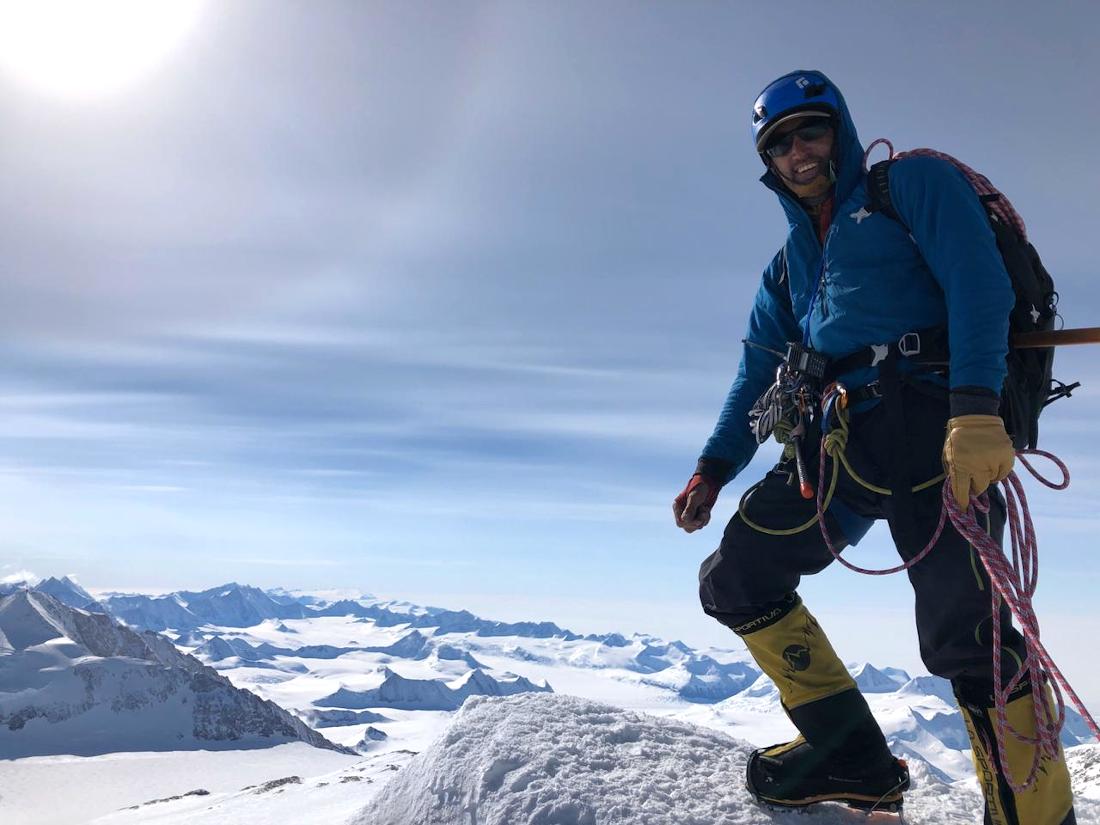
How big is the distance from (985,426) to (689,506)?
196cm

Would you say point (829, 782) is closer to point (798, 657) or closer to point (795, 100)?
point (798, 657)

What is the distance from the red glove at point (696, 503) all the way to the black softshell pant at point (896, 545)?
290 mm

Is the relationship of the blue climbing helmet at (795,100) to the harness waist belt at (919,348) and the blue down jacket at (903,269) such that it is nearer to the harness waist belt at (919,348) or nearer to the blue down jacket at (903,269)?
the blue down jacket at (903,269)

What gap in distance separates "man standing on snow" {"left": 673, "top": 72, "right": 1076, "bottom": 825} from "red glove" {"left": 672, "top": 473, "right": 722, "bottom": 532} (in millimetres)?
11

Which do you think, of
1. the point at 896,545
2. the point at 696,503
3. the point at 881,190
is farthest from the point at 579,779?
the point at 881,190

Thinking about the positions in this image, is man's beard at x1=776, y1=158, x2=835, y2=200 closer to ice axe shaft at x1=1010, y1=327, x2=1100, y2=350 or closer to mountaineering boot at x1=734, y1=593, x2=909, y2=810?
ice axe shaft at x1=1010, y1=327, x2=1100, y2=350

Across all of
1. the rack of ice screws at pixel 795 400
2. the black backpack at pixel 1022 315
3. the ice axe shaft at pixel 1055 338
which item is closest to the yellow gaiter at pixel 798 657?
the rack of ice screws at pixel 795 400

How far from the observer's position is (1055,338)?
3.70 meters

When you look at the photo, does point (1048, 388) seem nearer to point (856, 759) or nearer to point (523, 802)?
point (856, 759)

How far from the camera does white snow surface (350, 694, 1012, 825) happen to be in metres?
4.24

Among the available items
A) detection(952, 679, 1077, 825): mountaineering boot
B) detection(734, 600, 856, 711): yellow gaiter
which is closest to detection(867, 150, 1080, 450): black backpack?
detection(952, 679, 1077, 825): mountaineering boot

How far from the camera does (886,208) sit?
4.03 m

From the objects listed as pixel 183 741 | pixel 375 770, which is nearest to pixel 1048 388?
pixel 375 770

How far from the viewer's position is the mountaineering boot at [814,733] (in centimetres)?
434
